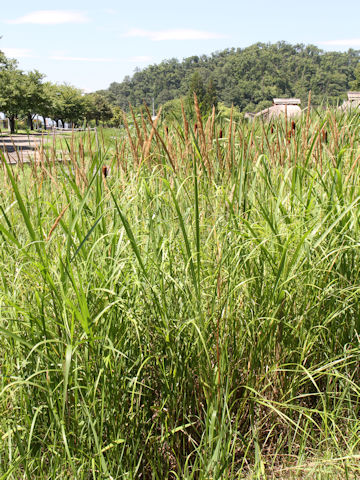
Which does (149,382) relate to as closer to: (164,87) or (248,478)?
(248,478)

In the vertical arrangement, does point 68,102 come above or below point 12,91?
above

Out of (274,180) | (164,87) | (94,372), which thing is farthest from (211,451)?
(164,87)

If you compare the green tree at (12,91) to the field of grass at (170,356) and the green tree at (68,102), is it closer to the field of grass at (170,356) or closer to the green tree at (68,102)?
the green tree at (68,102)

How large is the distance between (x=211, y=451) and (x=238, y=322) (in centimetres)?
48

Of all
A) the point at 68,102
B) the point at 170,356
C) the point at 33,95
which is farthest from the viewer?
the point at 68,102

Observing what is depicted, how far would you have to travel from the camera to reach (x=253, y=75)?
13862 cm

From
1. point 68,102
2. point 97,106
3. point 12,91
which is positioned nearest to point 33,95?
point 12,91

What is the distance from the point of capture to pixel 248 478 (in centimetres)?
142

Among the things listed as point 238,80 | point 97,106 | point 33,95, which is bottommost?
point 33,95

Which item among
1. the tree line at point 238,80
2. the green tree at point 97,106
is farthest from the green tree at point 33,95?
the green tree at point 97,106

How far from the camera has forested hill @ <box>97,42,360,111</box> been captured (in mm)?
128750

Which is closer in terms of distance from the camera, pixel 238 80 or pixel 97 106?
pixel 97 106

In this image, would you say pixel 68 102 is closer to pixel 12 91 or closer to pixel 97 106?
pixel 97 106

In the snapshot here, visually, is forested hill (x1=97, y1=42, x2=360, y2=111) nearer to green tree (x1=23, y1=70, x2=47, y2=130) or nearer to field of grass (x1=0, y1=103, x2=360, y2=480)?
green tree (x1=23, y1=70, x2=47, y2=130)
